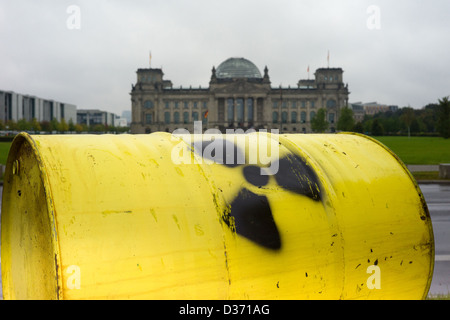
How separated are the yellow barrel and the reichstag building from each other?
11742 centimetres

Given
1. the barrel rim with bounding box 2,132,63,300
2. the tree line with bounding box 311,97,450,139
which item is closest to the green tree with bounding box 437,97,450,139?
the tree line with bounding box 311,97,450,139

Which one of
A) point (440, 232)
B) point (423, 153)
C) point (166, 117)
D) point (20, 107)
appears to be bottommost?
point (440, 232)

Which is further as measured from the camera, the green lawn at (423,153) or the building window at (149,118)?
the building window at (149,118)

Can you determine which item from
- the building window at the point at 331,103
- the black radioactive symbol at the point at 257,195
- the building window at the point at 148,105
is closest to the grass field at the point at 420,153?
the black radioactive symbol at the point at 257,195

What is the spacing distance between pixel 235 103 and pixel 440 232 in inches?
4478

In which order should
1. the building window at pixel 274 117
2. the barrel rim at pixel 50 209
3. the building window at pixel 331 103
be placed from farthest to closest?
the building window at pixel 274 117
the building window at pixel 331 103
the barrel rim at pixel 50 209

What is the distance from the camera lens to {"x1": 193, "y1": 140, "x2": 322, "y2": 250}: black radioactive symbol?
2.92 meters

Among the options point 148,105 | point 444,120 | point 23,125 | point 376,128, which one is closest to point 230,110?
point 148,105

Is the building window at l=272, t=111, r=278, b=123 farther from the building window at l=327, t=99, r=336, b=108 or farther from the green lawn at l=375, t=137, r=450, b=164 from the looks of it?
the green lawn at l=375, t=137, r=450, b=164

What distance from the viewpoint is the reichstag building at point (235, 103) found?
122 metres

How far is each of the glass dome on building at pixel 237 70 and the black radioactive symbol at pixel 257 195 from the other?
129 metres

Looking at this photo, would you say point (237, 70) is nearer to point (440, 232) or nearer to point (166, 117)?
point (166, 117)

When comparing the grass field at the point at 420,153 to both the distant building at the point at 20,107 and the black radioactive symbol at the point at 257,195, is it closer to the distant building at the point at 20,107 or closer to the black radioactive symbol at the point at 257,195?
the black radioactive symbol at the point at 257,195

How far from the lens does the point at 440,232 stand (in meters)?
9.82
